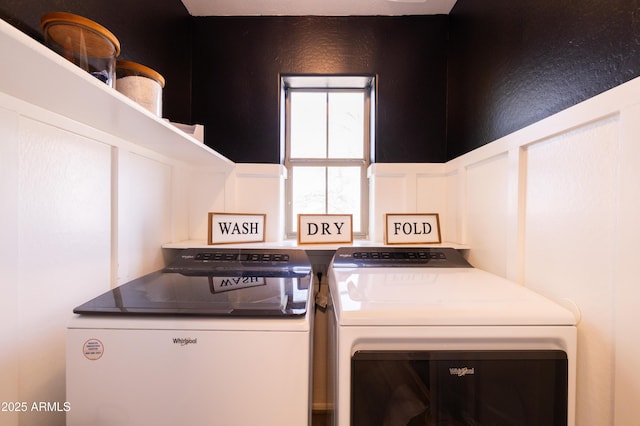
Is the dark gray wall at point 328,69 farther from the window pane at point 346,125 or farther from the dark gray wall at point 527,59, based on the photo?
the window pane at point 346,125

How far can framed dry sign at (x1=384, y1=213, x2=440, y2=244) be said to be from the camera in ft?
5.15

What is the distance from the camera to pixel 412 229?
1.59 metres

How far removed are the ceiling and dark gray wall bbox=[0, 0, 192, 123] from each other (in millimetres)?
176

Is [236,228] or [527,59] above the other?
[527,59]

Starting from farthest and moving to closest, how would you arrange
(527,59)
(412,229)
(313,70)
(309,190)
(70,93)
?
(309,190)
(313,70)
(412,229)
(527,59)
(70,93)

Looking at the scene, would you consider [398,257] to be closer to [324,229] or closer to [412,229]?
[412,229]

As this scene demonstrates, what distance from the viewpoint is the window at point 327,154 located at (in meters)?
1.97

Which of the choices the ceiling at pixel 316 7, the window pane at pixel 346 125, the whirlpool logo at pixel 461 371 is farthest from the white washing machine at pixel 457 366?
the ceiling at pixel 316 7

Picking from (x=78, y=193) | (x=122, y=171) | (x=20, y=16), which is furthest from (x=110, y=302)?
(x=20, y=16)

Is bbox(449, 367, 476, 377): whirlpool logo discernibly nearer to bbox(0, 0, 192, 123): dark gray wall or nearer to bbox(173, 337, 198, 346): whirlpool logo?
bbox(173, 337, 198, 346): whirlpool logo

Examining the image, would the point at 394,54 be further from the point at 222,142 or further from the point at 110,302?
the point at 110,302

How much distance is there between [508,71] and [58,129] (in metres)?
1.76

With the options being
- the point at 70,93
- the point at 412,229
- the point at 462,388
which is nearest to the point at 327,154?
the point at 412,229

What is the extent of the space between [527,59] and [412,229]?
2.99ft
